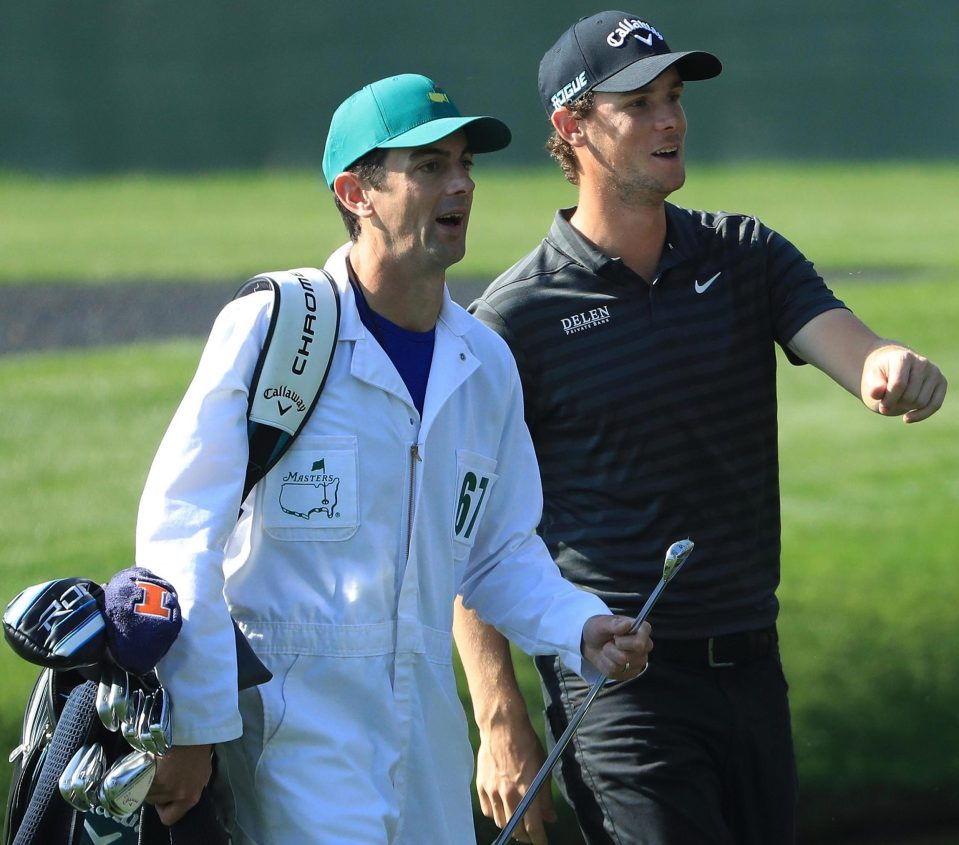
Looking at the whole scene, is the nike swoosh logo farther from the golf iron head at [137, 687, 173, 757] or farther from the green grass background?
the green grass background

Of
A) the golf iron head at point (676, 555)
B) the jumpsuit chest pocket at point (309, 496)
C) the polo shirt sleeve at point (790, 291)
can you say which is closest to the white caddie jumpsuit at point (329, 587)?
the jumpsuit chest pocket at point (309, 496)

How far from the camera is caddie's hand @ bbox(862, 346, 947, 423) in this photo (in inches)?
121

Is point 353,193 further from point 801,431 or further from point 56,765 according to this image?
point 801,431

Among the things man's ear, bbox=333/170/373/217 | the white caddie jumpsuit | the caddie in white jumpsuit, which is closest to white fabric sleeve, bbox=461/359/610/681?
the caddie in white jumpsuit

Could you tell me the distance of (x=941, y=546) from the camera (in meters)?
7.75

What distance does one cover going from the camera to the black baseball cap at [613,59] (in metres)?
3.59

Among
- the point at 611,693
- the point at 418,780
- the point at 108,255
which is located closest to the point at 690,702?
the point at 611,693

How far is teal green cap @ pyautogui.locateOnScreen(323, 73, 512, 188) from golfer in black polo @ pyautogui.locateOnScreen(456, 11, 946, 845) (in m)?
0.64

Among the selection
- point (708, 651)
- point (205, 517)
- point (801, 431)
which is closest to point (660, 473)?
point (708, 651)

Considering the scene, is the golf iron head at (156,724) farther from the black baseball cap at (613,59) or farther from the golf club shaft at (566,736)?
the black baseball cap at (613,59)

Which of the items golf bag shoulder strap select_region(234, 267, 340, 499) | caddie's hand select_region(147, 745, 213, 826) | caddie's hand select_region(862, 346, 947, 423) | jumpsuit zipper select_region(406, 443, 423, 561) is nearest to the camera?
caddie's hand select_region(147, 745, 213, 826)

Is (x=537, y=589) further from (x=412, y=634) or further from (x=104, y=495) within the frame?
(x=104, y=495)

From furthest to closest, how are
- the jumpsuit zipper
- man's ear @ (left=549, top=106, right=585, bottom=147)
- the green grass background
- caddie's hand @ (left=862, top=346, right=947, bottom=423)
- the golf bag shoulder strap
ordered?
the green grass background → man's ear @ (left=549, top=106, right=585, bottom=147) → caddie's hand @ (left=862, top=346, right=947, bottom=423) → the jumpsuit zipper → the golf bag shoulder strap

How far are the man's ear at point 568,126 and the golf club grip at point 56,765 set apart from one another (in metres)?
1.76
